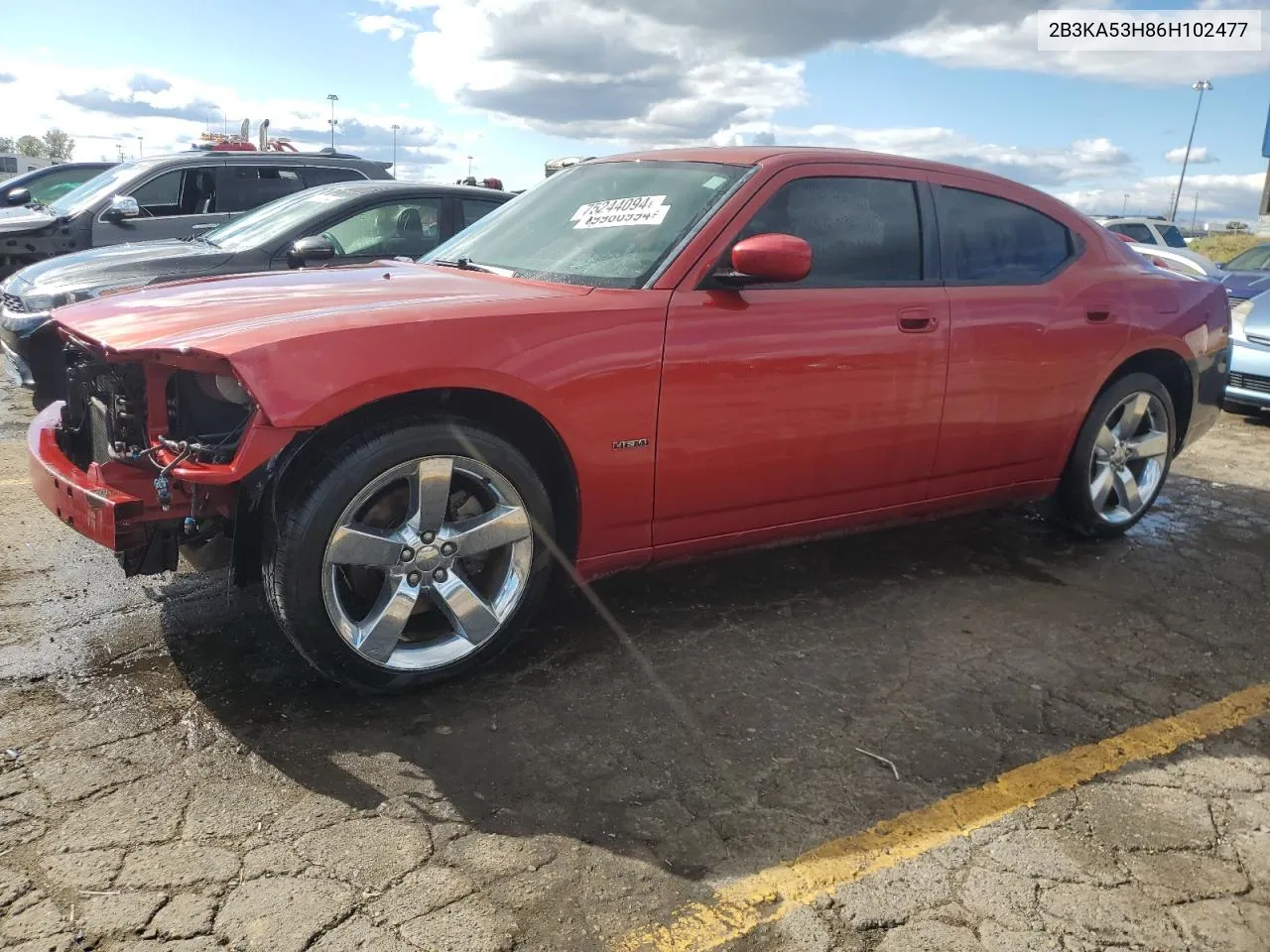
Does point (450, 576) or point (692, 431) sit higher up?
point (692, 431)

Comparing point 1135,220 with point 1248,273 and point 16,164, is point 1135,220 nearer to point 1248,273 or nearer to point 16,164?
point 1248,273

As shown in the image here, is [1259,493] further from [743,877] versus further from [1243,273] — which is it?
[1243,273]

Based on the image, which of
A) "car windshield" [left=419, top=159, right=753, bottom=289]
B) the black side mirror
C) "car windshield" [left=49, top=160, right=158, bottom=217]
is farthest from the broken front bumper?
"car windshield" [left=49, top=160, right=158, bottom=217]

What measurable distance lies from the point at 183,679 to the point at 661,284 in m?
1.86

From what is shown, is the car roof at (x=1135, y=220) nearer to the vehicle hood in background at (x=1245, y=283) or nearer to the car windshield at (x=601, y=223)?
the vehicle hood in background at (x=1245, y=283)

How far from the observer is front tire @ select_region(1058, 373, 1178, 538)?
4.48 m

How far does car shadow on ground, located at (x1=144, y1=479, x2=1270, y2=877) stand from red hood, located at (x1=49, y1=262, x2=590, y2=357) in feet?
3.31

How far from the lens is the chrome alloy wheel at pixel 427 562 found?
9.09 feet

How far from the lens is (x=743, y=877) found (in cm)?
221

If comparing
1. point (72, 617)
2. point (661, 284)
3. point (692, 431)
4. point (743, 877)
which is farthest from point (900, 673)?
point (72, 617)

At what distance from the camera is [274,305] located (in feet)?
9.44

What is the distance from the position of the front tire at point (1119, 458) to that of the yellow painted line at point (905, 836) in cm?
152

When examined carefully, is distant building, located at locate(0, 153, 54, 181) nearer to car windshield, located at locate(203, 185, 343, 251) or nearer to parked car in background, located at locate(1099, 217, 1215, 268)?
parked car in background, located at locate(1099, 217, 1215, 268)

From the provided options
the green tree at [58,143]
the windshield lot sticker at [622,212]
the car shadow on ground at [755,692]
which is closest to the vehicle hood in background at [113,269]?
the car shadow on ground at [755,692]
